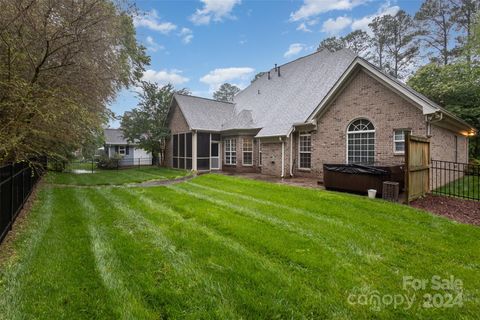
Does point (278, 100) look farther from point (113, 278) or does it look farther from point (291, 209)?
point (113, 278)

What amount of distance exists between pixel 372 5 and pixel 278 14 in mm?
6092

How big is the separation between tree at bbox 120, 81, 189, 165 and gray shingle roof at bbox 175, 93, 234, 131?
8.20 ft

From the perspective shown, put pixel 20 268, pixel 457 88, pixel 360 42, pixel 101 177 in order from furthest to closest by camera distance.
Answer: pixel 360 42
pixel 457 88
pixel 101 177
pixel 20 268

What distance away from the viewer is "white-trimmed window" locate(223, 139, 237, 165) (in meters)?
17.4

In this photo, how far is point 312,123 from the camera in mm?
11891

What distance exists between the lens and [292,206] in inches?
270

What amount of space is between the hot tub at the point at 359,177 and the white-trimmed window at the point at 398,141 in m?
1.21

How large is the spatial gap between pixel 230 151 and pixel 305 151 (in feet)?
20.9

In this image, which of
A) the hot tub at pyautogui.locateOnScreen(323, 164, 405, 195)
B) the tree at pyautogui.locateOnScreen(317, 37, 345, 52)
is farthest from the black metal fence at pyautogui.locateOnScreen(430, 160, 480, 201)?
the tree at pyautogui.locateOnScreen(317, 37, 345, 52)

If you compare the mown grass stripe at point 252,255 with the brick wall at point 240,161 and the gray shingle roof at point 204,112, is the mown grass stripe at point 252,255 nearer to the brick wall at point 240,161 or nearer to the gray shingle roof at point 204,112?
the brick wall at point 240,161

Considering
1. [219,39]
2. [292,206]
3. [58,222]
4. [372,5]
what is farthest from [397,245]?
[219,39]

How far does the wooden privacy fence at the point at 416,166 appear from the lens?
277 inches

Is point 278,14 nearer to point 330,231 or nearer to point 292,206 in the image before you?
point 292,206

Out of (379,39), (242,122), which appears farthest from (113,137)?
(379,39)
